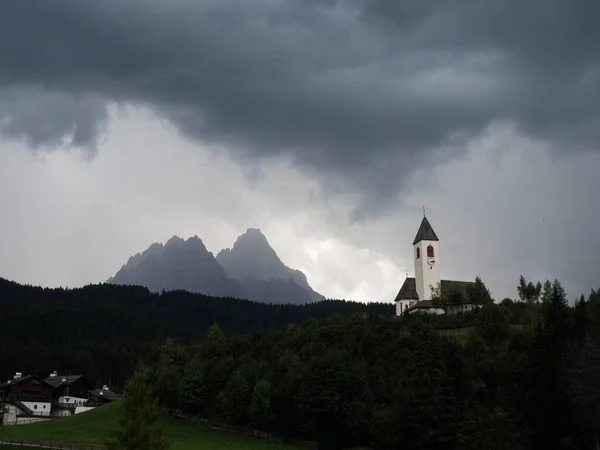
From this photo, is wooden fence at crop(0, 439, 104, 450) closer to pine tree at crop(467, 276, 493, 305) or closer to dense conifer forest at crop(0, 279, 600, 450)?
dense conifer forest at crop(0, 279, 600, 450)

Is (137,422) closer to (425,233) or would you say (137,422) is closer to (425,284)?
(425,284)

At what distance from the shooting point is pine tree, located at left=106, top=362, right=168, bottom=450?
50125 mm

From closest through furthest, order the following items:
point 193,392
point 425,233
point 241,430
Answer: point 241,430 < point 193,392 < point 425,233

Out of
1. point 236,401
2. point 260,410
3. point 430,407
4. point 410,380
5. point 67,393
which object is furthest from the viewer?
point 67,393

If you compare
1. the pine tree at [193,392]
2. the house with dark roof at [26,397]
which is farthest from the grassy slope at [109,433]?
the house with dark roof at [26,397]

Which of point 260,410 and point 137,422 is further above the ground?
point 137,422

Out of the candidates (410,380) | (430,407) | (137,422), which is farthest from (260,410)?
(137,422)

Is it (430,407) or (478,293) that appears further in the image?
(478,293)

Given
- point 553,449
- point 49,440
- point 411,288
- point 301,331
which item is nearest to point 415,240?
point 411,288

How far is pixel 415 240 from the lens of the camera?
146000mm

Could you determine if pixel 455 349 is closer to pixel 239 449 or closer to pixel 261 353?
pixel 239 449

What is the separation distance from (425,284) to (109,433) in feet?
264

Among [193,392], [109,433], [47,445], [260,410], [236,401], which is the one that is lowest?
[47,445]

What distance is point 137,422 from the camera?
165ft
